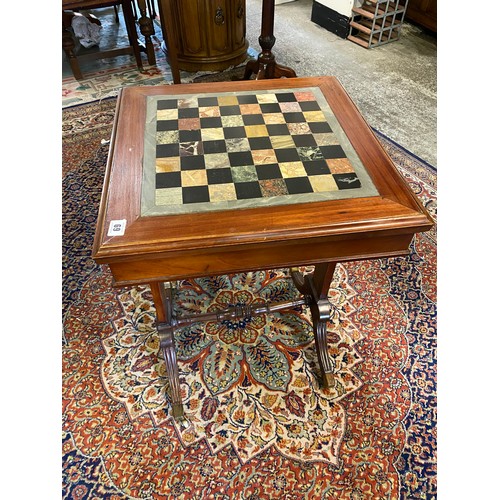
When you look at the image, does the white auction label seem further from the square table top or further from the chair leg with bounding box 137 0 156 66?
the chair leg with bounding box 137 0 156 66

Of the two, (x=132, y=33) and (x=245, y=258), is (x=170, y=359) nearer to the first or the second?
(x=245, y=258)

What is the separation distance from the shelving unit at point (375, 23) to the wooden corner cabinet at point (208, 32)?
1.29 metres

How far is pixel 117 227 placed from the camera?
104cm

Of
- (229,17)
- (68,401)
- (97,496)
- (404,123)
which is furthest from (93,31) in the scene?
(97,496)

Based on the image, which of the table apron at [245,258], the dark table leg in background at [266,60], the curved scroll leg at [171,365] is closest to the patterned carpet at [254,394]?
the curved scroll leg at [171,365]

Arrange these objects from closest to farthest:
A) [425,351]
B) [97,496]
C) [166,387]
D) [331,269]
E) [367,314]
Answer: [97,496]
[331,269]
[166,387]
[425,351]
[367,314]

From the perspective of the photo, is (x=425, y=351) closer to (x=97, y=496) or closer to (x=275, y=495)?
(x=275, y=495)

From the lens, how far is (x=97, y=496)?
1353 mm

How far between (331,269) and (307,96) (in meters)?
0.68

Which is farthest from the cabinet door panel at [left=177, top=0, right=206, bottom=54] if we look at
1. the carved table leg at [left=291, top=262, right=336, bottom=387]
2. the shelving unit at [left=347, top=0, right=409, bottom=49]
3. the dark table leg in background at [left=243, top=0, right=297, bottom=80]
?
the carved table leg at [left=291, top=262, right=336, bottom=387]

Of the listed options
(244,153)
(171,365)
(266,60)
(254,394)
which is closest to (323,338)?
(254,394)

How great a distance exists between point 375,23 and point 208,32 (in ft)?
6.03

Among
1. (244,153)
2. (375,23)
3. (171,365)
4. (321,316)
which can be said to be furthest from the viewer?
(375,23)

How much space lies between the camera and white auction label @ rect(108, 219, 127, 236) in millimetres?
1024
